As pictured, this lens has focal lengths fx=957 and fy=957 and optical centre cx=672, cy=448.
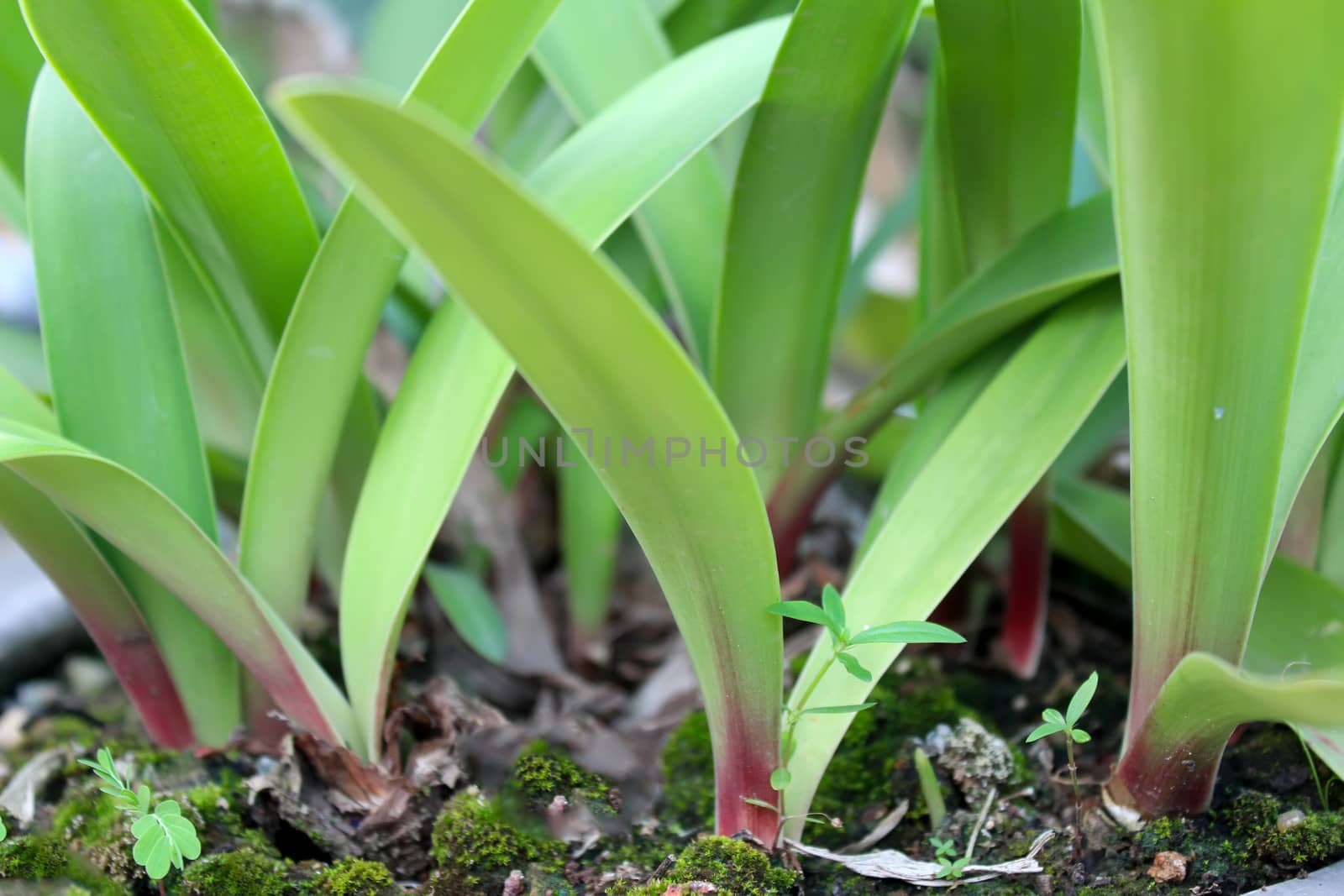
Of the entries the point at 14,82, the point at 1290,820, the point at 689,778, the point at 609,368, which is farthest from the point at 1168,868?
the point at 14,82

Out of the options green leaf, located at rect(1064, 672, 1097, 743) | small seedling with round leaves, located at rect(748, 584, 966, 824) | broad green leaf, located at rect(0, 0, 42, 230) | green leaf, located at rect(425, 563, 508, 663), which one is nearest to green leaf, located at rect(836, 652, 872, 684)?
small seedling with round leaves, located at rect(748, 584, 966, 824)

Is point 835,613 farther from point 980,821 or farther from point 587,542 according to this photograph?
point 587,542

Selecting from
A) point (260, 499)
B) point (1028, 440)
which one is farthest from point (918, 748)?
point (260, 499)

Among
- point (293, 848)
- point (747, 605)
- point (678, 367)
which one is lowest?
point (293, 848)

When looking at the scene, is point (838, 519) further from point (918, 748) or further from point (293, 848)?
point (293, 848)

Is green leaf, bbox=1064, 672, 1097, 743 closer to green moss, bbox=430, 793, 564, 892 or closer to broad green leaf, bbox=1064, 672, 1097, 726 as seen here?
broad green leaf, bbox=1064, 672, 1097, 726
